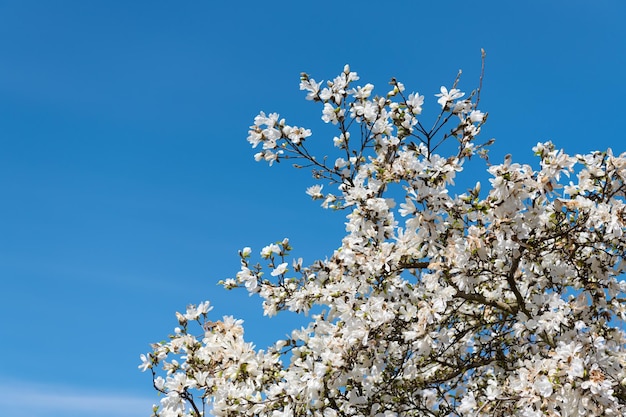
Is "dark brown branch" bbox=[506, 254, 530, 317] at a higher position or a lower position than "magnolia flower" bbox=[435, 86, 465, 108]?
lower

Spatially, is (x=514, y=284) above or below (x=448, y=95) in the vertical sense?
below

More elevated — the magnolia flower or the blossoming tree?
the magnolia flower

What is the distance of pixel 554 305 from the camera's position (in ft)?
23.9

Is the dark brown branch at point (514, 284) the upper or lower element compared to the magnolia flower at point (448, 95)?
lower

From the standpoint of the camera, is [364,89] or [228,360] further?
[364,89]

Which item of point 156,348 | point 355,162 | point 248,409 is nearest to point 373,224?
point 355,162

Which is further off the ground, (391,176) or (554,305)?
(391,176)

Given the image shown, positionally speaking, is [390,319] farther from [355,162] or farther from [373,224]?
[355,162]

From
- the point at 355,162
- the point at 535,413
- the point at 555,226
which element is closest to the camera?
the point at 535,413

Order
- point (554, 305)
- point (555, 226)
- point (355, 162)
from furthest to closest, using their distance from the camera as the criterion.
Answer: point (355, 162), point (555, 226), point (554, 305)

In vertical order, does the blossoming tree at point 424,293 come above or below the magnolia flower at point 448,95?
below

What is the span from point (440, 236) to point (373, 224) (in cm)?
75

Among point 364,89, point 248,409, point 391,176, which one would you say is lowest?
point 248,409

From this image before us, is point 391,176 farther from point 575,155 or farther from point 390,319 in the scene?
point 575,155
